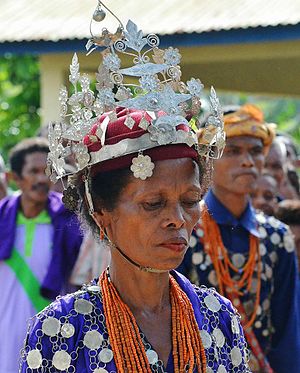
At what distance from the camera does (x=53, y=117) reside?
1003 centimetres

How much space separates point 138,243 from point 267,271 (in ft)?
8.68

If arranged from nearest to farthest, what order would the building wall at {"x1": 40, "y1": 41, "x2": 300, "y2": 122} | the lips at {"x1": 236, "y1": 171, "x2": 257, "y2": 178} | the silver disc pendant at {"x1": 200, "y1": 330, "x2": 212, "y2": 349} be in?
the silver disc pendant at {"x1": 200, "y1": 330, "x2": 212, "y2": 349} < the lips at {"x1": 236, "y1": 171, "x2": 257, "y2": 178} < the building wall at {"x1": 40, "y1": 41, "x2": 300, "y2": 122}

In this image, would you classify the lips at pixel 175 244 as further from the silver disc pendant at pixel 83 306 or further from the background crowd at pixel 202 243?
the background crowd at pixel 202 243

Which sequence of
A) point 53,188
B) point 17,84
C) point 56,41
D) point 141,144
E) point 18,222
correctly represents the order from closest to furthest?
point 141,144
point 18,222
point 53,188
point 56,41
point 17,84

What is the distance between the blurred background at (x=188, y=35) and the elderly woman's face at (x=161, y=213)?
5.21 m

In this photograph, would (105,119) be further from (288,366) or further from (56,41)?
(56,41)

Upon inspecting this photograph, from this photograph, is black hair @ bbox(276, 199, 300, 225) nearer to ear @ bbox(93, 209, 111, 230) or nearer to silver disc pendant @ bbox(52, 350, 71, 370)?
ear @ bbox(93, 209, 111, 230)

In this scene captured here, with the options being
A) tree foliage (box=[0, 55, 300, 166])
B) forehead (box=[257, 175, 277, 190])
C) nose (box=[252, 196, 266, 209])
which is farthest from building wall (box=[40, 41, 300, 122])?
tree foliage (box=[0, 55, 300, 166])

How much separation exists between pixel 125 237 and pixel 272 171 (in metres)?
5.77

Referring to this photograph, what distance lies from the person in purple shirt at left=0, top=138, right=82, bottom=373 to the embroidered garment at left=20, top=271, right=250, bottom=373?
136 inches

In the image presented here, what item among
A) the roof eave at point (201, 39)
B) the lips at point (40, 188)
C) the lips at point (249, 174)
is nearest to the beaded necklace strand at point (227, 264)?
the lips at point (249, 174)

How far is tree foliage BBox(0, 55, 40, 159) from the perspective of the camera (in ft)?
44.1

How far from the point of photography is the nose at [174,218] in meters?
3.38

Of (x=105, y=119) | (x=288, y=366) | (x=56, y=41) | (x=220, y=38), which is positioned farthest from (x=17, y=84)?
(x=105, y=119)
